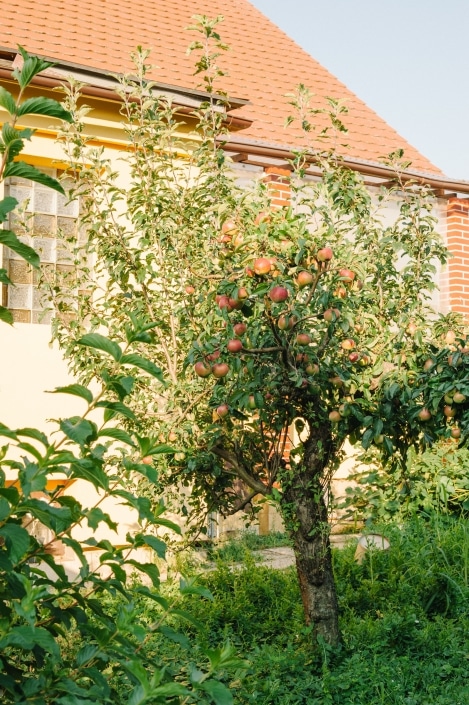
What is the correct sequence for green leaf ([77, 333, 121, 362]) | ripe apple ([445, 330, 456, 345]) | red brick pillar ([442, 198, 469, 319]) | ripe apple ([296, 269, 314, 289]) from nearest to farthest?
green leaf ([77, 333, 121, 362]) < ripe apple ([296, 269, 314, 289]) < ripe apple ([445, 330, 456, 345]) < red brick pillar ([442, 198, 469, 319])

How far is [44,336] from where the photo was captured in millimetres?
7805

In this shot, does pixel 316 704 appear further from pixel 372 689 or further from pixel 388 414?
pixel 388 414

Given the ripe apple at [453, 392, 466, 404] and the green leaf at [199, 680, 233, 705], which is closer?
the green leaf at [199, 680, 233, 705]

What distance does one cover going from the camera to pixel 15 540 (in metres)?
1.93

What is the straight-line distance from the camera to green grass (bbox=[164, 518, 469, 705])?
4570mm

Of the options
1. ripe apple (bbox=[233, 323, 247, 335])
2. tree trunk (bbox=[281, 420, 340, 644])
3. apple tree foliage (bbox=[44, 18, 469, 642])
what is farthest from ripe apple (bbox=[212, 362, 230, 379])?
tree trunk (bbox=[281, 420, 340, 644])

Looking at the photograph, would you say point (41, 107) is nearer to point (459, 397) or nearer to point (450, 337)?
point (459, 397)

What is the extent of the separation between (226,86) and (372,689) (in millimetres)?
7589

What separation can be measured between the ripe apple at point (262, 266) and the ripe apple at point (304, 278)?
0.54 ft

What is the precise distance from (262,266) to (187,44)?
23.7 feet

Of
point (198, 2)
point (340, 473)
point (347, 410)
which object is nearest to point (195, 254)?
point (347, 410)

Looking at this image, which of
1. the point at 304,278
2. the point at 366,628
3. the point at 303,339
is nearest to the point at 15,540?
the point at 304,278

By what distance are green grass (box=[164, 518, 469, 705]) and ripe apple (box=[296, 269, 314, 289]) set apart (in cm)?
181

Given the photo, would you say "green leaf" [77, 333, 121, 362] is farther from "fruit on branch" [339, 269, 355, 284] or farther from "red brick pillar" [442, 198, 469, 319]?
"red brick pillar" [442, 198, 469, 319]
